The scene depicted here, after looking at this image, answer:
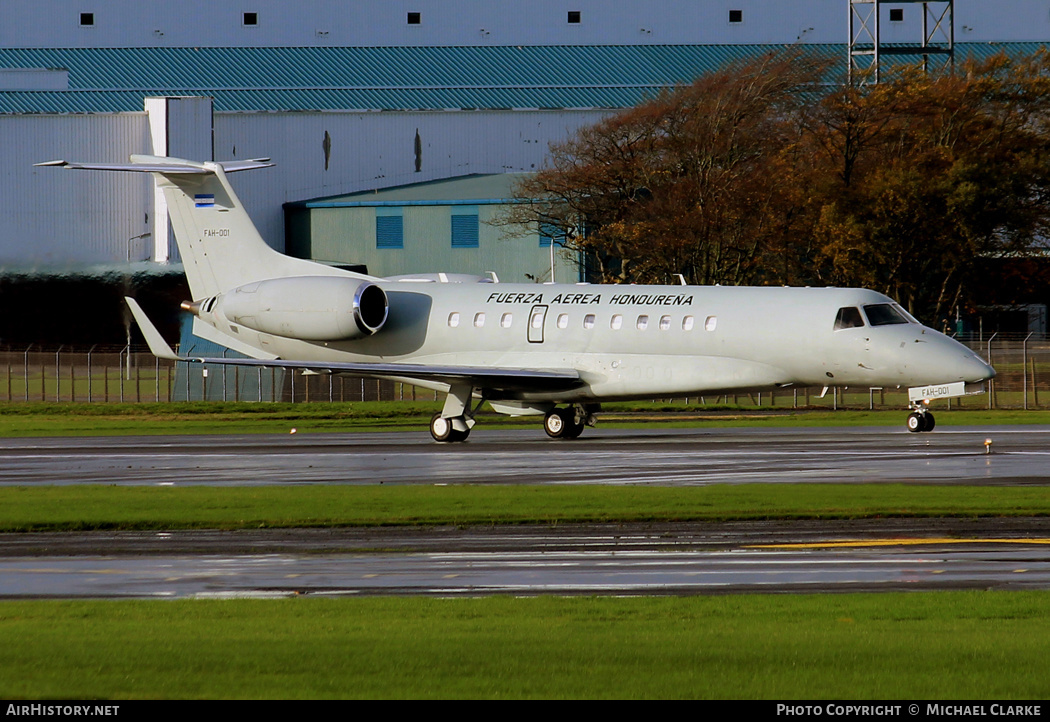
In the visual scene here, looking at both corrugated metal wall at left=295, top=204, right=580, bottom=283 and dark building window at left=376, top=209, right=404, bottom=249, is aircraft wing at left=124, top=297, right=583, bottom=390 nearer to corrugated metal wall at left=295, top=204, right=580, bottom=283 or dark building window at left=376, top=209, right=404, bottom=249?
corrugated metal wall at left=295, top=204, right=580, bottom=283

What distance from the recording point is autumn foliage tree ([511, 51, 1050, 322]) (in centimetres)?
5659

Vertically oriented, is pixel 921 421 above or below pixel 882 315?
below

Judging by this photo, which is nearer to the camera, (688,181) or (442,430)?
(442,430)

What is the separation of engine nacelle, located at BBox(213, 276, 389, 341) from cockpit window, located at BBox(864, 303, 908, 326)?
446 inches

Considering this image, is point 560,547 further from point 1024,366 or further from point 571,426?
point 1024,366

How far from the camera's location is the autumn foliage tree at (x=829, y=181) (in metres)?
56.6

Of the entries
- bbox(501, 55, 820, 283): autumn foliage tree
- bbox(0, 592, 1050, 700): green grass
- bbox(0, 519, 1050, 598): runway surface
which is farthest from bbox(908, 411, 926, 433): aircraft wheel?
bbox(501, 55, 820, 283): autumn foliage tree

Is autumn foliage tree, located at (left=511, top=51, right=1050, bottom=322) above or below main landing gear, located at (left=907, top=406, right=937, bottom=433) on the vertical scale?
above

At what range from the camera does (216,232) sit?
3738 centimetres

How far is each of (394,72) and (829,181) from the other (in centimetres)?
3417

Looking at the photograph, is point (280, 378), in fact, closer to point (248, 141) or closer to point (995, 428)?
point (248, 141)

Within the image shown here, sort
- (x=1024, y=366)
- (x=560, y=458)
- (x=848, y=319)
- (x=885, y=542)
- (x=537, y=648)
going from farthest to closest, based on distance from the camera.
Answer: (x=1024, y=366)
(x=848, y=319)
(x=560, y=458)
(x=885, y=542)
(x=537, y=648)

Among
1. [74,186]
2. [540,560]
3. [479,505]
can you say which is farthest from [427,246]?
[540,560]

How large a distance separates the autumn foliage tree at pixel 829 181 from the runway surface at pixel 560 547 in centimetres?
3025
